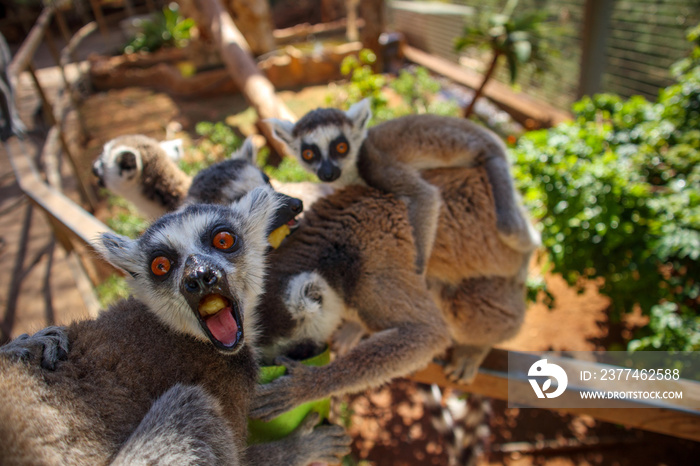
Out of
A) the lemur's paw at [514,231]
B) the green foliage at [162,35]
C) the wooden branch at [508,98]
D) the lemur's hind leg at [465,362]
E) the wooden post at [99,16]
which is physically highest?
the wooden post at [99,16]

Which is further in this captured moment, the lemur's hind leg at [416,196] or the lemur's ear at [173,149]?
the lemur's ear at [173,149]

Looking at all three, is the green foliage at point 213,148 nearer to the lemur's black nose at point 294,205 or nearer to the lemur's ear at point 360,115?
the lemur's ear at point 360,115

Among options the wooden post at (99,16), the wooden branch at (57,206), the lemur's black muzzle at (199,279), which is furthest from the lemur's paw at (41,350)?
the wooden post at (99,16)

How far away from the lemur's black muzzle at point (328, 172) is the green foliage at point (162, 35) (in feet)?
47.6

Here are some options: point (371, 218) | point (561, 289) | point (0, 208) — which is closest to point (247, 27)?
point (0, 208)

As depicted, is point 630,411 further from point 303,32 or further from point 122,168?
point 303,32

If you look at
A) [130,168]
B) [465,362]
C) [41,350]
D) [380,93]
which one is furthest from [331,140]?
[380,93]

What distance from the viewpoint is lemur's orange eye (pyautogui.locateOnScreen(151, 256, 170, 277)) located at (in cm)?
181

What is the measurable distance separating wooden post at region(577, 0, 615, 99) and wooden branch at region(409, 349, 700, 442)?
305 inches

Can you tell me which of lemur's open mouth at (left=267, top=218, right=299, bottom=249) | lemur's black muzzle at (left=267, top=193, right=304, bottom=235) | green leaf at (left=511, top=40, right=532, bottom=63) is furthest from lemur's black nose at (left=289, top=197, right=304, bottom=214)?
green leaf at (left=511, top=40, right=532, bottom=63)

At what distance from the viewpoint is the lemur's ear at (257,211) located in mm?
2064

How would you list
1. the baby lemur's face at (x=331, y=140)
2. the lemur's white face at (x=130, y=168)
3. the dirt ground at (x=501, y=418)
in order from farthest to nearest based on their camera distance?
1. the dirt ground at (x=501, y=418)
2. the lemur's white face at (x=130, y=168)
3. the baby lemur's face at (x=331, y=140)

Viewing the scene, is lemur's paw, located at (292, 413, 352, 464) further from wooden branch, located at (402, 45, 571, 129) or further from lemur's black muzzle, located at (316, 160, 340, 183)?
wooden branch, located at (402, 45, 571, 129)

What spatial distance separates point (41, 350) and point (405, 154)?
7.78 ft
